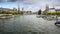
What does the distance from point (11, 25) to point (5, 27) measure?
0.14 meters

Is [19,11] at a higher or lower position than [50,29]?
higher

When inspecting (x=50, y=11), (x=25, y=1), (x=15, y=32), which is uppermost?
(x=25, y=1)

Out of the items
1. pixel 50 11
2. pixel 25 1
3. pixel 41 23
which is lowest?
pixel 41 23

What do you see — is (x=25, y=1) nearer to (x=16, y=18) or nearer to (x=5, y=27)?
(x=16, y=18)

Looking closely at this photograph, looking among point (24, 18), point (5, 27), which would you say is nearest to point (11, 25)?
point (5, 27)

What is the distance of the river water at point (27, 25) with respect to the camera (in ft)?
8.99

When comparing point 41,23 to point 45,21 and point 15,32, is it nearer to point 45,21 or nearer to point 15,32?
point 45,21

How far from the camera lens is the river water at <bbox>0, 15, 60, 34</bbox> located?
8.99ft

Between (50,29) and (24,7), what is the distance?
2.45 feet

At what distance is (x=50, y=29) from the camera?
2729 mm

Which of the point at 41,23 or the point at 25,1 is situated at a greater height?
the point at 25,1

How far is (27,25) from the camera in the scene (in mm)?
2799

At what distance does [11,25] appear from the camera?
2.80 m

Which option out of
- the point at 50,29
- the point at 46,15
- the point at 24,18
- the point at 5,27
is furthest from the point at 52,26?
the point at 5,27
